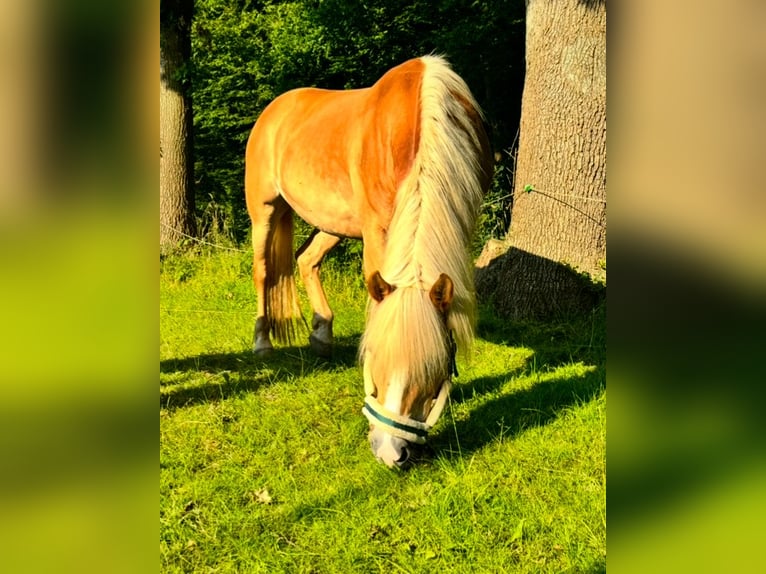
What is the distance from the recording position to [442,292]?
281 cm

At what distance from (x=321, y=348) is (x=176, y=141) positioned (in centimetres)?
576

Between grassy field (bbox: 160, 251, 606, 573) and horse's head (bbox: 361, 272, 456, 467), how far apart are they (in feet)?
0.88

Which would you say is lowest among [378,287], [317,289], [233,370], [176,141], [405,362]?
[233,370]

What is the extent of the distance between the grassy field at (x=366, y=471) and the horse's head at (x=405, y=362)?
0.27 metres

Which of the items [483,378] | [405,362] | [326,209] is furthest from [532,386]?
[326,209]

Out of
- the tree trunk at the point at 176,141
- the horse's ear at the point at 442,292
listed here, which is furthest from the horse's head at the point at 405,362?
the tree trunk at the point at 176,141

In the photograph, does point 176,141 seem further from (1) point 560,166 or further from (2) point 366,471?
(2) point 366,471

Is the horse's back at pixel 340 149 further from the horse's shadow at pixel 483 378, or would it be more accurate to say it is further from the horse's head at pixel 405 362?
the horse's shadow at pixel 483 378

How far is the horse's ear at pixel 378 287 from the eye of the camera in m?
2.81
